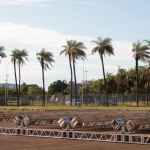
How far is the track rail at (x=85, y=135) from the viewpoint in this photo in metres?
17.4

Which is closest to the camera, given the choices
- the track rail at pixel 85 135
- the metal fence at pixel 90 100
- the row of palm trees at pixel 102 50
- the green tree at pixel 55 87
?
the track rail at pixel 85 135

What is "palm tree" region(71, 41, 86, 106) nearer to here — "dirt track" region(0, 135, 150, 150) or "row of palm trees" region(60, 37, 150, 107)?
"row of palm trees" region(60, 37, 150, 107)

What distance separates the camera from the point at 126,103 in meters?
76.8

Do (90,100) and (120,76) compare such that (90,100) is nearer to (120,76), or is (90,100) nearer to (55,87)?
(120,76)

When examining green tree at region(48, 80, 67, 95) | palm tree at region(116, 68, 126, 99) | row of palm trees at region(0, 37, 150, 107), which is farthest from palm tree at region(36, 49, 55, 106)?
green tree at region(48, 80, 67, 95)

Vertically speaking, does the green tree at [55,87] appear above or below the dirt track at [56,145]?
above

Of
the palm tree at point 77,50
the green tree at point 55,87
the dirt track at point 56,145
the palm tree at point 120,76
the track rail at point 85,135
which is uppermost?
the palm tree at point 77,50

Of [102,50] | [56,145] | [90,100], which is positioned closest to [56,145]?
[56,145]

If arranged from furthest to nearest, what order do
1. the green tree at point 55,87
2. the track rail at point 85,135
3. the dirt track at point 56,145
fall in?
the green tree at point 55,87
the track rail at point 85,135
the dirt track at point 56,145

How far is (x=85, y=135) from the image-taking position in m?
19.5

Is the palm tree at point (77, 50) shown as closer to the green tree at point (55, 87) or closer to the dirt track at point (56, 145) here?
the dirt track at point (56, 145)

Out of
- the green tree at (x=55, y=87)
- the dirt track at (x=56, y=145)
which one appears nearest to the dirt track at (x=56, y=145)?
the dirt track at (x=56, y=145)

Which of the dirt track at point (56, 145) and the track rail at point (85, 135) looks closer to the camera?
the dirt track at point (56, 145)

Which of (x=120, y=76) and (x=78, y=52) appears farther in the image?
(x=120, y=76)
